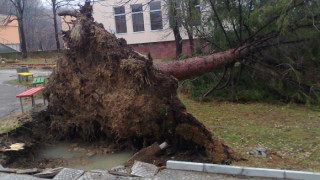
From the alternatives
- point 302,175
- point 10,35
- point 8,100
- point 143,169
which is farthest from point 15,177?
point 10,35

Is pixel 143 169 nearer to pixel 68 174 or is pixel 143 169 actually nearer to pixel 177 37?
pixel 68 174

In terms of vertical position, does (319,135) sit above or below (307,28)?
below

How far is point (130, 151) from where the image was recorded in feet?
17.6

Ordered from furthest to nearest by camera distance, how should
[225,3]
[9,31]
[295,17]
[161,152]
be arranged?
[9,31] → [225,3] → [295,17] → [161,152]

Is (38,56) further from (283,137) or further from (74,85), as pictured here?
(283,137)

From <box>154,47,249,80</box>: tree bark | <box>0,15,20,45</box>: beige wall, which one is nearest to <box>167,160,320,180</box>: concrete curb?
<box>154,47,249,80</box>: tree bark

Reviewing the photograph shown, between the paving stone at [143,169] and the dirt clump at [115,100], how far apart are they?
88 cm

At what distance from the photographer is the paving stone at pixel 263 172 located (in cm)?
381

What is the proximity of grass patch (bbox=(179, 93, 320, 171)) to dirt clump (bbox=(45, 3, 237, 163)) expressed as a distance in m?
0.86

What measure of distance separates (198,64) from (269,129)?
2.23m

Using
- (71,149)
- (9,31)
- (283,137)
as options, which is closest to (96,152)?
(71,149)

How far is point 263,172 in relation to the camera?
3.88m

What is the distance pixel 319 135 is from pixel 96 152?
430cm

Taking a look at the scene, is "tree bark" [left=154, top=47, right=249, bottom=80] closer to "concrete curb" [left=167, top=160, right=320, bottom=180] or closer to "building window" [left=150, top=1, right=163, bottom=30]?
"concrete curb" [left=167, top=160, right=320, bottom=180]
